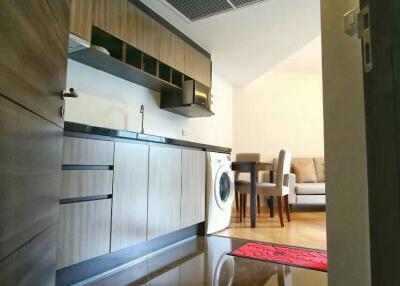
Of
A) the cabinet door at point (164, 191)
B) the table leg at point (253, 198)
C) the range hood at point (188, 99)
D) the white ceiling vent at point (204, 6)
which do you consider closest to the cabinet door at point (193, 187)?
the cabinet door at point (164, 191)

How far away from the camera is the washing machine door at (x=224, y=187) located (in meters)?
3.04

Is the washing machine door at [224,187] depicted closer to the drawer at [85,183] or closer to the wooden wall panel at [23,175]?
the drawer at [85,183]

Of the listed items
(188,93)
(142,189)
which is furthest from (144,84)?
(142,189)

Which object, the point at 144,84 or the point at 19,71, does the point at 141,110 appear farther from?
the point at 19,71

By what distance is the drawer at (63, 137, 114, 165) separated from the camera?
4.80 ft

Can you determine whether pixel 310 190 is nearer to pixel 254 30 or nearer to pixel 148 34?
pixel 254 30

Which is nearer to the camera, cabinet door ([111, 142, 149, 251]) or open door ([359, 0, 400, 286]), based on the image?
open door ([359, 0, 400, 286])

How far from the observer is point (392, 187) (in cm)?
44

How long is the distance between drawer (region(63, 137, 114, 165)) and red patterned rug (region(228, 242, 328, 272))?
1.35 metres

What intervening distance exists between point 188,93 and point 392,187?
8.93 ft

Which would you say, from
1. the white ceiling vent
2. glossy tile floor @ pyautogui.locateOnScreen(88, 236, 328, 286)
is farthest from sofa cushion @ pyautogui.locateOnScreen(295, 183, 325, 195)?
the white ceiling vent

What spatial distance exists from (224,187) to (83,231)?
6.54 feet

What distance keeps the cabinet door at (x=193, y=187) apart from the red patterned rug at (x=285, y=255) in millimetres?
529

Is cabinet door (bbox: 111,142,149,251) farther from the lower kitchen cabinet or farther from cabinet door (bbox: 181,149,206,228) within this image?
cabinet door (bbox: 181,149,206,228)
